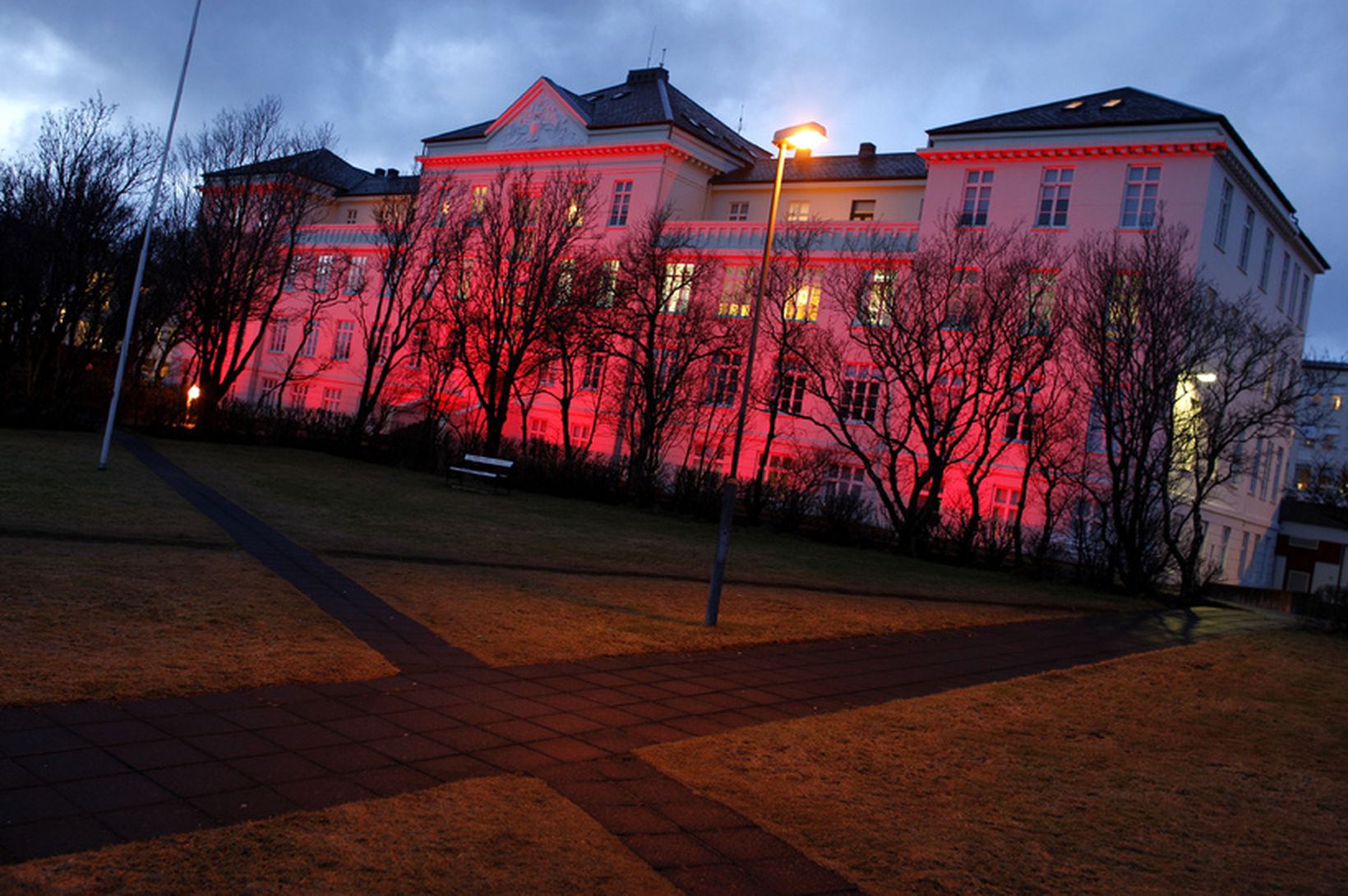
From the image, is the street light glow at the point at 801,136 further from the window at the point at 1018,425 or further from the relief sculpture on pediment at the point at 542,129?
the relief sculpture on pediment at the point at 542,129

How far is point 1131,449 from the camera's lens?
83.8 feet

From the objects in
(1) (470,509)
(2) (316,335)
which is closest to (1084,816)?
(1) (470,509)

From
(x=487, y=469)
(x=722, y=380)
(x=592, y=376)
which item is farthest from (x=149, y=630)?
(x=592, y=376)

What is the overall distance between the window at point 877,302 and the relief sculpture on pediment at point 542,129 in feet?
66.9

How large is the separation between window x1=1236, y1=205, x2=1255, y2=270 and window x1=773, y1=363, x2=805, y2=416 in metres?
16.0

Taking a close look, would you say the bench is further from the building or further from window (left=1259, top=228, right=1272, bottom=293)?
window (left=1259, top=228, right=1272, bottom=293)

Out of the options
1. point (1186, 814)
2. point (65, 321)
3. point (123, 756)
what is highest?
point (65, 321)

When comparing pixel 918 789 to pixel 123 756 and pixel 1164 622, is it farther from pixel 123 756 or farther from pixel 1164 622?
pixel 1164 622

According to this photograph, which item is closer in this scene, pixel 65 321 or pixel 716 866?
pixel 716 866

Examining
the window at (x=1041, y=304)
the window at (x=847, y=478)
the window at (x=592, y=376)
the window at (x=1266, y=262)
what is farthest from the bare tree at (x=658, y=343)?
the window at (x=1266, y=262)

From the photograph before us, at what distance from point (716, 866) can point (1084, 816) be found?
251 centimetres

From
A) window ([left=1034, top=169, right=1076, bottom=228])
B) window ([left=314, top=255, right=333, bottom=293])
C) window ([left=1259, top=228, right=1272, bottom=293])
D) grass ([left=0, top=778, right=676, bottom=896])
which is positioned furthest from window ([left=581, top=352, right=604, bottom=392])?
grass ([left=0, top=778, right=676, bottom=896])

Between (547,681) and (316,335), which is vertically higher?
(316,335)

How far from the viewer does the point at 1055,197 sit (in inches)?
1428
